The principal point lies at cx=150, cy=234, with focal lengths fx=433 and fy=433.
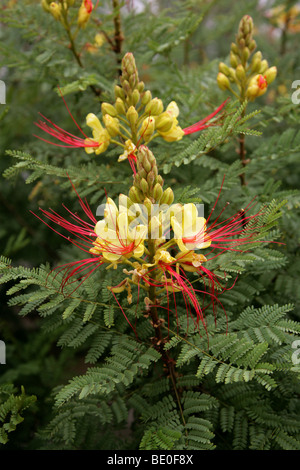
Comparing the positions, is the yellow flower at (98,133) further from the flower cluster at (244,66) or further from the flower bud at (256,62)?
the flower bud at (256,62)

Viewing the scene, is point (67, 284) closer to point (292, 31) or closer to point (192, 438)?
point (192, 438)

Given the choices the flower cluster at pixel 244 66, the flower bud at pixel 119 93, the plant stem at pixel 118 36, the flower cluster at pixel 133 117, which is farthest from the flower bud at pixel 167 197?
the plant stem at pixel 118 36

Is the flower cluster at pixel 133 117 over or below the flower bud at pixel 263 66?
below

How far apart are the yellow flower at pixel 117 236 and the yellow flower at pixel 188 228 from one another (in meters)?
0.09

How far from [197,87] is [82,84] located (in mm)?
636

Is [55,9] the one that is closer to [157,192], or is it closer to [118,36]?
[118,36]

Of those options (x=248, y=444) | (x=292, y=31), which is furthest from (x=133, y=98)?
(x=292, y=31)

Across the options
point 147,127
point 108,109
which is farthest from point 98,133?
point 147,127

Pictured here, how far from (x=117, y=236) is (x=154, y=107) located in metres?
0.53

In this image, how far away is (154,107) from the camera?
57.4 inches

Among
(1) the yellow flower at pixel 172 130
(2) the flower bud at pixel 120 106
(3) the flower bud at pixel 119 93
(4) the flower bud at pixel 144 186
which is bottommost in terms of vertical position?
(4) the flower bud at pixel 144 186

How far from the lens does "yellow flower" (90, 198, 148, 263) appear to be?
3.84 feet

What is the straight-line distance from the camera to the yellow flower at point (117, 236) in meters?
1.17

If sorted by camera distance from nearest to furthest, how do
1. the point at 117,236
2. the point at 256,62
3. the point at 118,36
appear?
the point at 117,236 < the point at 256,62 < the point at 118,36
